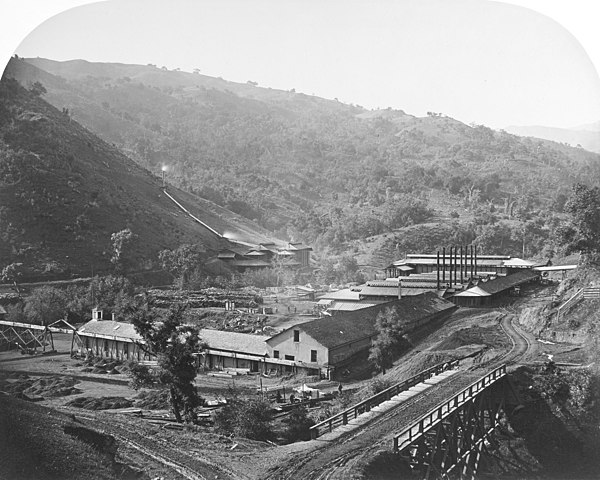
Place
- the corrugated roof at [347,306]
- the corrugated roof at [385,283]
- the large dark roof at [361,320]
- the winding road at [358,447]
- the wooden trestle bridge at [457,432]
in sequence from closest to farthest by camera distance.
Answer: the winding road at [358,447] < the wooden trestle bridge at [457,432] < the large dark roof at [361,320] < the corrugated roof at [347,306] < the corrugated roof at [385,283]

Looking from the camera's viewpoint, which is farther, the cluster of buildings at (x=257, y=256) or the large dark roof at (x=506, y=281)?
the large dark roof at (x=506, y=281)

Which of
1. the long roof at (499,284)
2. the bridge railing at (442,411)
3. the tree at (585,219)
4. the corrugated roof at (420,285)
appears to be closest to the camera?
the bridge railing at (442,411)

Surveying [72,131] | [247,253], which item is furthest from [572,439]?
[72,131]

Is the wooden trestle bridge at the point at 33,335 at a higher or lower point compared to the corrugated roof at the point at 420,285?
lower

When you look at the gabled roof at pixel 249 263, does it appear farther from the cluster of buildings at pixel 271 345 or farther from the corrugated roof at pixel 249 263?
the cluster of buildings at pixel 271 345

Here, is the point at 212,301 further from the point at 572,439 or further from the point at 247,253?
the point at 572,439

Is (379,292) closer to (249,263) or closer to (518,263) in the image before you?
(249,263)

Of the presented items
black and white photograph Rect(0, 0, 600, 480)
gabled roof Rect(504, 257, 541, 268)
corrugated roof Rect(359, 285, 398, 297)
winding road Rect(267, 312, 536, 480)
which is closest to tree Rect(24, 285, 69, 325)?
black and white photograph Rect(0, 0, 600, 480)

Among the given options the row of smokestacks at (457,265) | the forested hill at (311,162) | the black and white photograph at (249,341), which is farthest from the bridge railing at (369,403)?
the forested hill at (311,162)
